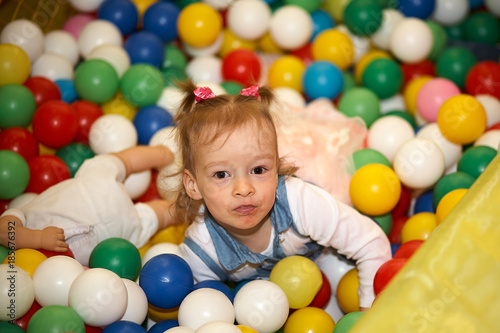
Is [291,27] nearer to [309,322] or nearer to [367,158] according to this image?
[367,158]

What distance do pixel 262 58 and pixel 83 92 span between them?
0.83 m

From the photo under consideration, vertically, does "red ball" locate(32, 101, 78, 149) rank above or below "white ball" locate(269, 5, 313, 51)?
below

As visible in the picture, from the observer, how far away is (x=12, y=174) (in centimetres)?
151

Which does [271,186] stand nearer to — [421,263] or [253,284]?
[253,284]

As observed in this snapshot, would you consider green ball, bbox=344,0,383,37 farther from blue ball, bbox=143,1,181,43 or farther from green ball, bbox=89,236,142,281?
green ball, bbox=89,236,142,281

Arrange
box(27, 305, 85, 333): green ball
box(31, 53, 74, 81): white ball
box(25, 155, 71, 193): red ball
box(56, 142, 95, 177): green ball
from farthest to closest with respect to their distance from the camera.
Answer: box(31, 53, 74, 81): white ball < box(56, 142, 95, 177): green ball < box(25, 155, 71, 193): red ball < box(27, 305, 85, 333): green ball

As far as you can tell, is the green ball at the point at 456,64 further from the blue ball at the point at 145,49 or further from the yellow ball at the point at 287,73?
the blue ball at the point at 145,49

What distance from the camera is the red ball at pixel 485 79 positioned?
Result: 1.87m

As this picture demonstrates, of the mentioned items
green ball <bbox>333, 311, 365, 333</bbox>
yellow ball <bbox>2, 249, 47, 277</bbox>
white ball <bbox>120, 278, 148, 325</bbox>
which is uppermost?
green ball <bbox>333, 311, 365, 333</bbox>

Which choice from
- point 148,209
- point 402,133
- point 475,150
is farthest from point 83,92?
point 475,150

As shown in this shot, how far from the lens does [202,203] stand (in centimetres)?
137

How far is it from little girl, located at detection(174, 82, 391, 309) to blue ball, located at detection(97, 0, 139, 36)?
1014 millimetres

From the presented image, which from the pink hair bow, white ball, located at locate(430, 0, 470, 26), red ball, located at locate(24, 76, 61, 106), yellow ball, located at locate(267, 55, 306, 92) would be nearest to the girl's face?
the pink hair bow

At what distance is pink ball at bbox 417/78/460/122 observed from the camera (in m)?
1.83
